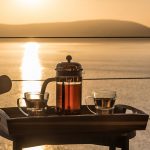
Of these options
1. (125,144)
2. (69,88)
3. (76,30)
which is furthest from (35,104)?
(76,30)

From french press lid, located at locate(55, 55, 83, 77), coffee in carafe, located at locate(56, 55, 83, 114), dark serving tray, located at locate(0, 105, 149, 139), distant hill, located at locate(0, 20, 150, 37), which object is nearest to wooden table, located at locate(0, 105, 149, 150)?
dark serving tray, located at locate(0, 105, 149, 139)

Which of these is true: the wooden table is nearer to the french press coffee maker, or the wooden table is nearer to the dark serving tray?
the dark serving tray

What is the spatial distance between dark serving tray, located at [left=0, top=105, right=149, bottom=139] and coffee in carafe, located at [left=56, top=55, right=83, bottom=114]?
0.27 ft

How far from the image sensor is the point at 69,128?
2568 mm

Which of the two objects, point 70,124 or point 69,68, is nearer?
point 70,124

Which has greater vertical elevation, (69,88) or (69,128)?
(69,88)

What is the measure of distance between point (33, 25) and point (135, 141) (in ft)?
258

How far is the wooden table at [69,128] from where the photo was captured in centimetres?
255

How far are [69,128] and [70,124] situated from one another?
0.02m

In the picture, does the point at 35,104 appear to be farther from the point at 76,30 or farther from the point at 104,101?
the point at 76,30

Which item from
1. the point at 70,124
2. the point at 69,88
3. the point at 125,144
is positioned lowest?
the point at 125,144

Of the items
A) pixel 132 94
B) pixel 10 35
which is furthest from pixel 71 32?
pixel 132 94

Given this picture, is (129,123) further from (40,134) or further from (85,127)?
(40,134)

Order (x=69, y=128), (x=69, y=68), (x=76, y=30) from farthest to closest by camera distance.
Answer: (x=76, y=30)
(x=69, y=68)
(x=69, y=128)
